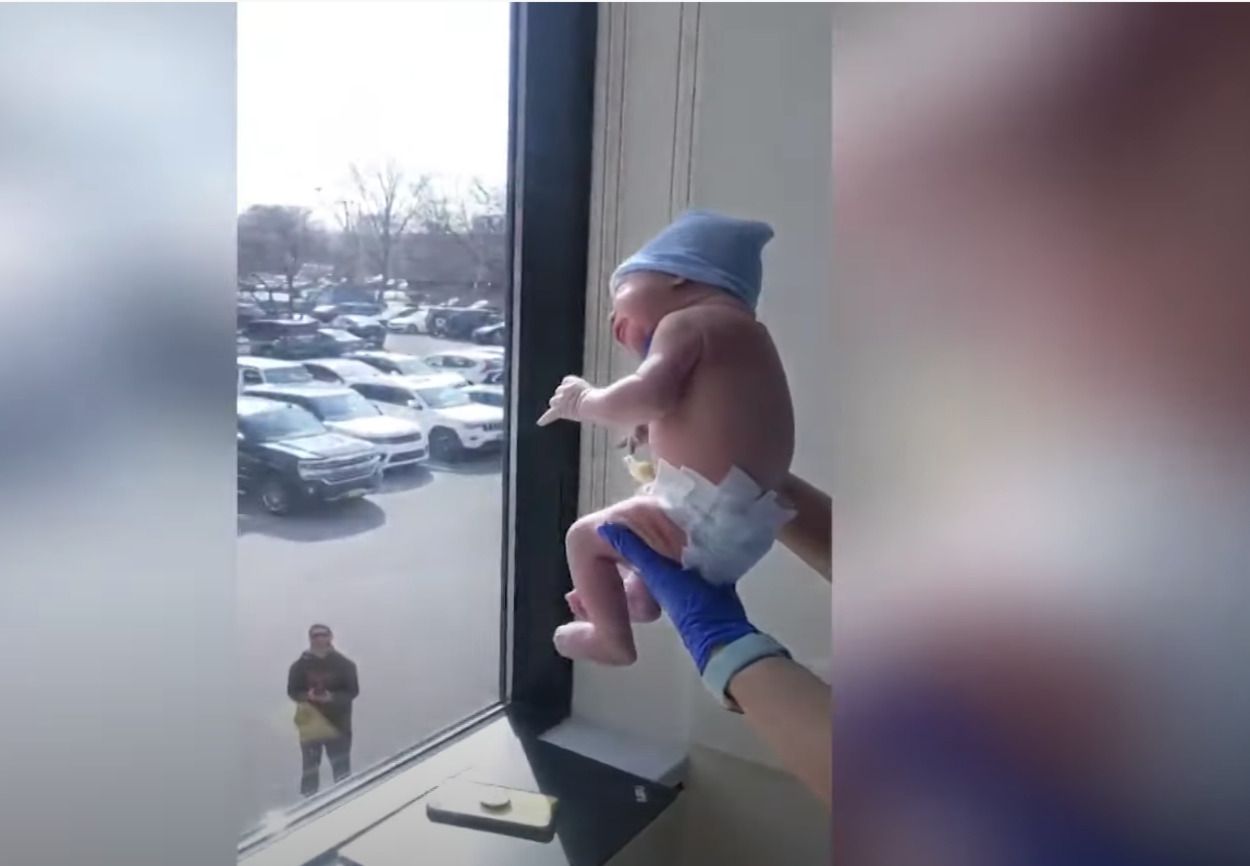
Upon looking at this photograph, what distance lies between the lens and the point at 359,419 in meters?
1.13

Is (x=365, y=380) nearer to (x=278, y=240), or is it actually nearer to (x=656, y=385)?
(x=278, y=240)

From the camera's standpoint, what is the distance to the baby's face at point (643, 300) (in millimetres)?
808

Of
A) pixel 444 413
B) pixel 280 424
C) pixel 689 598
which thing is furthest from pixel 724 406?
pixel 444 413

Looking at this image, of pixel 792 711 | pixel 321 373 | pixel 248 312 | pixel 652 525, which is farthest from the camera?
pixel 321 373

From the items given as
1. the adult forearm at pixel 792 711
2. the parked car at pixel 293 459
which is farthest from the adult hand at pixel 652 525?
the parked car at pixel 293 459

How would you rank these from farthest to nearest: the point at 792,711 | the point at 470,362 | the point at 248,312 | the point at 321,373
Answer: the point at 470,362, the point at 321,373, the point at 248,312, the point at 792,711

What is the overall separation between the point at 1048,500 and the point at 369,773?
956 mm

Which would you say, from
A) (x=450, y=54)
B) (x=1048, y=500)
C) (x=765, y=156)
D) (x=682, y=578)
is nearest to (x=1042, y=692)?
(x=1048, y=500)

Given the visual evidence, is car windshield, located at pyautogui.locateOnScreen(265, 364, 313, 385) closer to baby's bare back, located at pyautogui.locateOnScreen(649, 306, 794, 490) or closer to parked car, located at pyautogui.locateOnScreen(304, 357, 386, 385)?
parked car, located at pyautogui.locateOnScreen(304, 357, 386, 385)

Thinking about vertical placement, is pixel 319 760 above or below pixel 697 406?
below

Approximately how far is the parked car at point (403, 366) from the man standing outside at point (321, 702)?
28cm

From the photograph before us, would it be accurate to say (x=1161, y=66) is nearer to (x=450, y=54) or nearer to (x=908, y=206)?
(x=908, y=206)

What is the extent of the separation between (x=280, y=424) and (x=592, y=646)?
14.9 inches

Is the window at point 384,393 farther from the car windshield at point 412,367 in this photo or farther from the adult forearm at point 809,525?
the adult forearm at point 809,525
